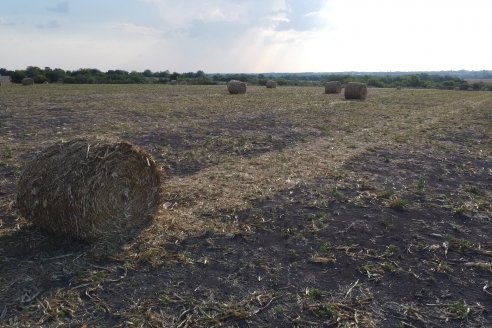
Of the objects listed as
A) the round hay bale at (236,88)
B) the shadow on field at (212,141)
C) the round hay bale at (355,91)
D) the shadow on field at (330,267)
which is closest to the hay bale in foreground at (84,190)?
the shadow on field at (330,267)

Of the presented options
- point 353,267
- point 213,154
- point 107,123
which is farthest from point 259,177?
point 107,123

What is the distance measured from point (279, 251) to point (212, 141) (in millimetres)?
6913

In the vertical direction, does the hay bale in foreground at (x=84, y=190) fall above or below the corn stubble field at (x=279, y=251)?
above

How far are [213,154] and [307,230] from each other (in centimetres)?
492

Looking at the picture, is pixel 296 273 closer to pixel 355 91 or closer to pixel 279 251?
pixel 279 251

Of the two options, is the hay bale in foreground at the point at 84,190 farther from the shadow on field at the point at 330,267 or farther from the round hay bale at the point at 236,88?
the round hay bale at the point at 236,88

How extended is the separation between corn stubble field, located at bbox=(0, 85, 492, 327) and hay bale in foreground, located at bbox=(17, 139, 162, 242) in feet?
0.80

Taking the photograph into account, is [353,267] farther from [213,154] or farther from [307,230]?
[213,154]

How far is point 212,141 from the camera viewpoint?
39.5 feet

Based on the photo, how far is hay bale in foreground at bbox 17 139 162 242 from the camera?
5352 millimetres

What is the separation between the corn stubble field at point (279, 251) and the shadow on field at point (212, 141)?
0.34ft

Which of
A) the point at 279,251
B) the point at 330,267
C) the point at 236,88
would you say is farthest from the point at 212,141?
the point at 236,88

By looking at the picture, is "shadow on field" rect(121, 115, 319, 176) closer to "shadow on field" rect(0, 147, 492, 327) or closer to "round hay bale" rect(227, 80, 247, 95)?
"shadow on field" rect(0, 147, 492, 327)

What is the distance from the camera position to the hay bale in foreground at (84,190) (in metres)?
5.35
